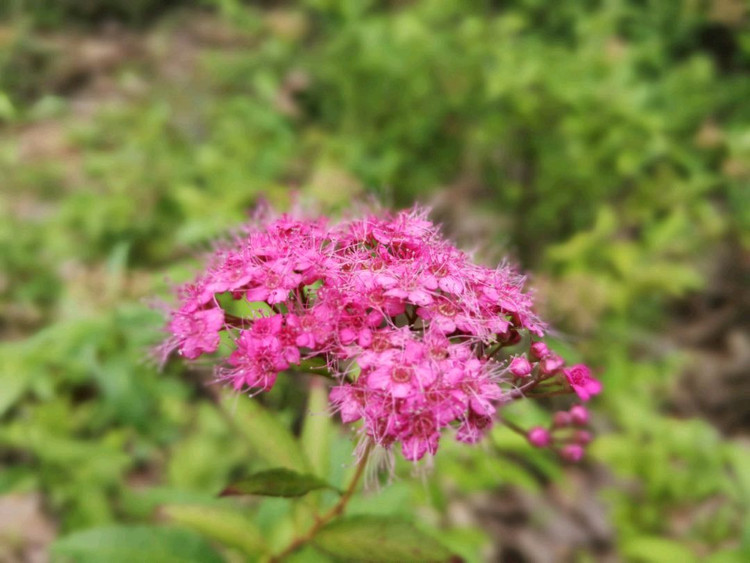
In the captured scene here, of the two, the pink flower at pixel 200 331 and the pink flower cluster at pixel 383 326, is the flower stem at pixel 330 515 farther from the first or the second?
the pink flower at pixel 200 331

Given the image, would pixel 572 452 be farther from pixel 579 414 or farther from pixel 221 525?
pixel 221 525

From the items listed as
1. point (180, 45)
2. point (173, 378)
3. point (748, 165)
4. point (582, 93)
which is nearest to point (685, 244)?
point (748, 165)

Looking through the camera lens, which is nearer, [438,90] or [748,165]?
[748,165]

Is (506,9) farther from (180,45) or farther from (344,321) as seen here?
(344,321)

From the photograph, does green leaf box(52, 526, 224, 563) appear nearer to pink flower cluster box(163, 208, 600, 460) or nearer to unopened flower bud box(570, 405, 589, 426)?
pink flower cluster box(163, 208, 600, 460)

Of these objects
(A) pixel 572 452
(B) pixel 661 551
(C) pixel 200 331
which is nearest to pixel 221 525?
(C) pixel 200 331
